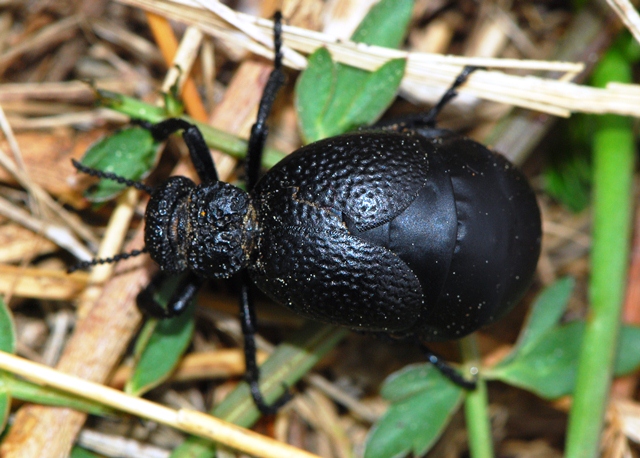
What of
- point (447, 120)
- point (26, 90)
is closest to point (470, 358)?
point (447, 120)

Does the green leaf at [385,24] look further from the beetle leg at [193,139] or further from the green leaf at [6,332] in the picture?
the green leaf at [6,332]

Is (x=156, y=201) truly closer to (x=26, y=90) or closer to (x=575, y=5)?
(x=26, y=90)

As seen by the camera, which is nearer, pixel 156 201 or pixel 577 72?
pixel 156 201

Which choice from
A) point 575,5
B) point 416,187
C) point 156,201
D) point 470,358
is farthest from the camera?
point 575,5

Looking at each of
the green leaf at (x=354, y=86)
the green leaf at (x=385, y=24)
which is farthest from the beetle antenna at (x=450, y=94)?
the green leaf at (x=385, y=24)

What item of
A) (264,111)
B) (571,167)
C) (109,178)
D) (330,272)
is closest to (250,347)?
(330,272)
